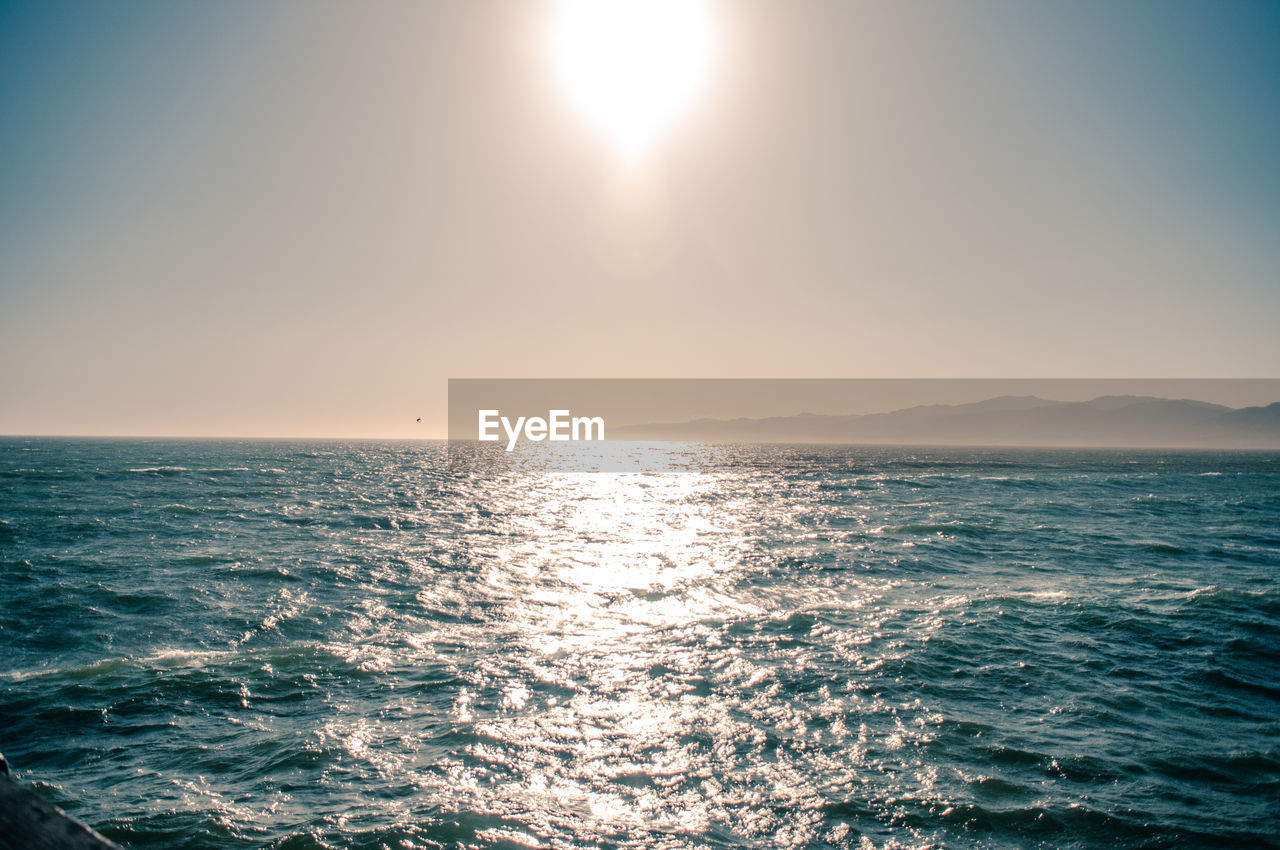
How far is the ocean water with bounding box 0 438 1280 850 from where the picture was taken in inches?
404

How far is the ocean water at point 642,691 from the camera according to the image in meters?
10.2

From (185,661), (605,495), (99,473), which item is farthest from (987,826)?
(99,473)

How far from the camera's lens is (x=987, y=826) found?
32.6 ft

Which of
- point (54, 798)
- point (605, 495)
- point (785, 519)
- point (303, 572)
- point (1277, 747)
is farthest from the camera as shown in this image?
point (605, 495)

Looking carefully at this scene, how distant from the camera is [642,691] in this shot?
49.0ft

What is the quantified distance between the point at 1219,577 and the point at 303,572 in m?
37.3

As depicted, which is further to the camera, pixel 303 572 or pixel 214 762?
pixel 303 572

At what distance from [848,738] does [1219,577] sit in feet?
80.6

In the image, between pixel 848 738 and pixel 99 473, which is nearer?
pixel 848 738

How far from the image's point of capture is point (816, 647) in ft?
59.8

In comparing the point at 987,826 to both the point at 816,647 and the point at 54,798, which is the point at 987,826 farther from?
the point at 54,798

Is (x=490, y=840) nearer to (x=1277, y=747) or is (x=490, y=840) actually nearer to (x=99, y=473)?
(x=1277, y=747)

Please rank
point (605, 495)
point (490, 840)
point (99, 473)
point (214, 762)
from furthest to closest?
point (99, 473), point (605, 495), point (214, 762), point (490, 840)

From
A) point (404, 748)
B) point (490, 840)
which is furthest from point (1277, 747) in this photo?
point (404, 748)
